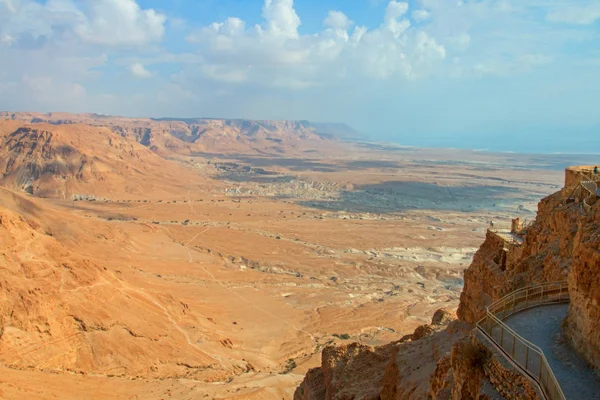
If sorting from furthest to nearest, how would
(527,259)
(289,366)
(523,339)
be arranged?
(289,366)
(527,259)
(523,339)

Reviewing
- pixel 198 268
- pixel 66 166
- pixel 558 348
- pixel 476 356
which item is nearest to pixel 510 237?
pixel 558 348

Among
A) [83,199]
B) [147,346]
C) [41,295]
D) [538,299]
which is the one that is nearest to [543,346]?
[538,299]

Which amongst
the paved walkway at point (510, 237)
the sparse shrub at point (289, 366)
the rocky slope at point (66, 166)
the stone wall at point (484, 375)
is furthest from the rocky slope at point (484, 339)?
the rocky slope at point (66, 166)

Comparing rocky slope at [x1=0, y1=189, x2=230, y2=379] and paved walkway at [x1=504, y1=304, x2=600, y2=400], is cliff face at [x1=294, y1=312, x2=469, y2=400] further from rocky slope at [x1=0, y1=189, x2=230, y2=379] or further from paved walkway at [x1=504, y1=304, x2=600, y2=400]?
rocky slope at [x1=0, y1=189, x2=230, y2=379]

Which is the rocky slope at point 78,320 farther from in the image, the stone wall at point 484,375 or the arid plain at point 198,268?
the stone wall at point 484,375

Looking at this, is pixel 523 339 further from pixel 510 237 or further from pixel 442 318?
pixel 442 318

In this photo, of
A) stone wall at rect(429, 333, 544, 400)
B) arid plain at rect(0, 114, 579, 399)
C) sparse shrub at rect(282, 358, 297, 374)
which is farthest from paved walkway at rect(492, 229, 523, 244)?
sparse shrub at rect(282, 358, 297, 374)
